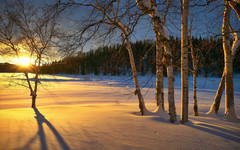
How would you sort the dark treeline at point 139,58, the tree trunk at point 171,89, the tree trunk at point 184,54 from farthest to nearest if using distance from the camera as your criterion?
the dark treeline at point 139,58, the tree trunk at point 171,89, the tree trunk at point 184,54

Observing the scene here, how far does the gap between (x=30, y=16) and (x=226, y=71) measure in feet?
35.1

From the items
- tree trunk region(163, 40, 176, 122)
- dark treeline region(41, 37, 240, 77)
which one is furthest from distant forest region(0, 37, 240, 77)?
tree trunk region(163, 40, 176, 122)

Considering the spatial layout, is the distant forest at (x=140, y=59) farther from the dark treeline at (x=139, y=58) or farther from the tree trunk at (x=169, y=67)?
the tree trunk at (x=169, y=67)

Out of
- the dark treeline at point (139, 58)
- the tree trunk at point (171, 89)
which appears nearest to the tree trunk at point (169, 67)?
the tree trunk at point (171, 89)

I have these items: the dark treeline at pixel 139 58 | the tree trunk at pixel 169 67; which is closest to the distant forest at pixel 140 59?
the dark treeline at pixel 139 58

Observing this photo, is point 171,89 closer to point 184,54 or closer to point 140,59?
point 184,54

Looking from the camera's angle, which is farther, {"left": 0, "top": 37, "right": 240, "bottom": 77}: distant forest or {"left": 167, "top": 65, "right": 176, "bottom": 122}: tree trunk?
{"left": 0, "top": 37, "right": 240, "bottom": 77}: distant forest

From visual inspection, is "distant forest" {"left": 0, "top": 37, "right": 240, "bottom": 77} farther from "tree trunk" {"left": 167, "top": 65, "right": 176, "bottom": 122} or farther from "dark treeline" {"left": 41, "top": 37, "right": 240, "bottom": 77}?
"tree trunk" {"left": 167, "top": 65, "right": 176, "bottom": 122}

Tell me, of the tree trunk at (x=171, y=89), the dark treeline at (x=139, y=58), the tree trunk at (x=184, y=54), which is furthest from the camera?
the dark treeline at (x=139, y=58)

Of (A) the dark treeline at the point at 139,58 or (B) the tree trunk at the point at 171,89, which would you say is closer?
(B) the tree trunk at the point at 171,89

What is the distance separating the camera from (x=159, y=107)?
18.3 feet

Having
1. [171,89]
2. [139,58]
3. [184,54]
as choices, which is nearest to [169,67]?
[184,54]

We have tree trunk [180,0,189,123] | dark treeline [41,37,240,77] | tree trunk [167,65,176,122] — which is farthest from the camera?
dark treeline [41,37,240,77]

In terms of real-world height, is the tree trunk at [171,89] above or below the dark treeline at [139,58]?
below
